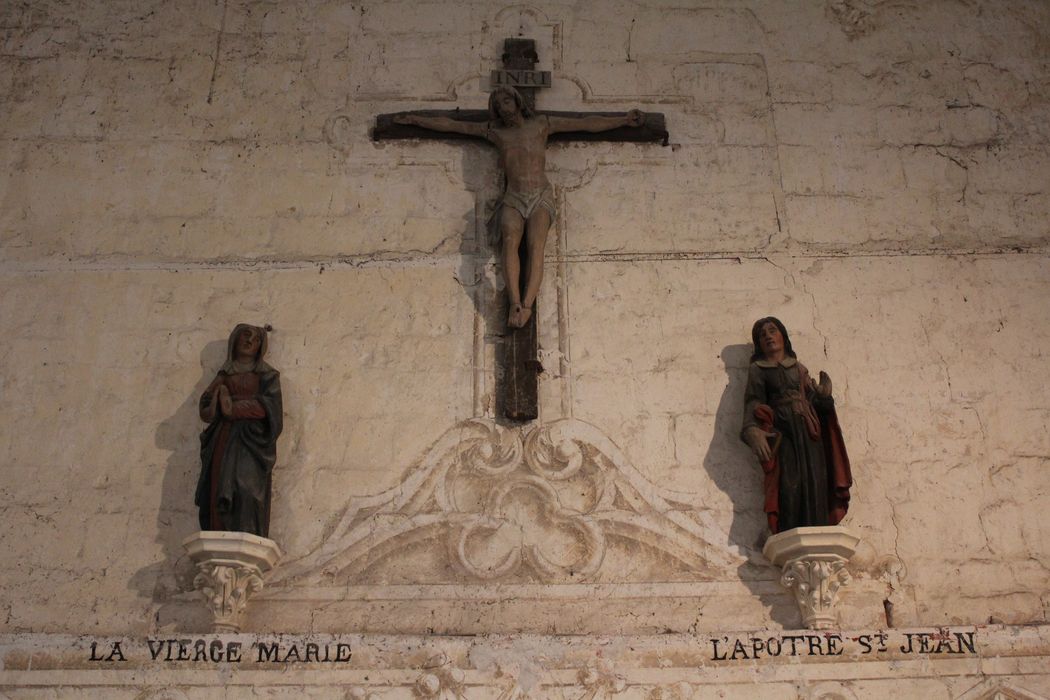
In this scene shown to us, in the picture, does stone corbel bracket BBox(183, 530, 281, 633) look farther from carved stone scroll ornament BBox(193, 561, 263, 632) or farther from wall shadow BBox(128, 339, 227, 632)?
wall shadow BBox(128, 339, 227, 632)

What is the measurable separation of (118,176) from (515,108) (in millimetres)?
2210

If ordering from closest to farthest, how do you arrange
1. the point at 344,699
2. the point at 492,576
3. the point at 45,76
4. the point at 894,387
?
the point at 344,699, the point at 492,576, the point at 894,387, the point at 45,76

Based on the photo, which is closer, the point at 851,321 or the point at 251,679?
the point at 251,679

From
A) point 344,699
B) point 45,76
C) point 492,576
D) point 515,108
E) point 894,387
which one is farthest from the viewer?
point 45,76

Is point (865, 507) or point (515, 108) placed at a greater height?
point (515, 108)

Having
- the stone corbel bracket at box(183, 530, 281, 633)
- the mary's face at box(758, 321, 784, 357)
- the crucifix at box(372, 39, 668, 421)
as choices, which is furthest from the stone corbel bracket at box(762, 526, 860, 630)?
the stone corbel bracket at box(183, 530, 281, 633)

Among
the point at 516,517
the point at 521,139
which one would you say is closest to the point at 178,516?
the point at 516,517

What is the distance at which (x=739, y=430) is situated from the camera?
6.24 meters

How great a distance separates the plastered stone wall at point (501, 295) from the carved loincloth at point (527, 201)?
0.71 feet

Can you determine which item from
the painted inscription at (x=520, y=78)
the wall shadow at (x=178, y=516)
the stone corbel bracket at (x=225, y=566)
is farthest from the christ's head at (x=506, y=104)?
the stone corbel bracket at (x=225, y=566)

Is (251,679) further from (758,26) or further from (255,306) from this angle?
(758,26)

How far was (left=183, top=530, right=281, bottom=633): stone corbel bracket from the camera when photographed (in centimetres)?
564

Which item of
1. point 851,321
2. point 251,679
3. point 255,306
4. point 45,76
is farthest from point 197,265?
point 851,321

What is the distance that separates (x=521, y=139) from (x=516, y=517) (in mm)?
2053
